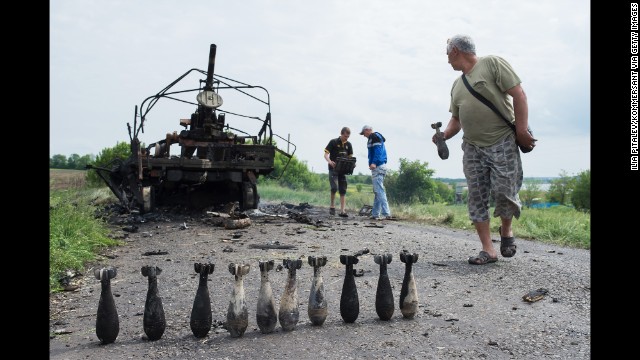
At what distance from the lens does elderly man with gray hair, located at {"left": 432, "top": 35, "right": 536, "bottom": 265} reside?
5098mm

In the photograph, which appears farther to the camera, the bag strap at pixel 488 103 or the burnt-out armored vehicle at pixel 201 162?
the burnt-out armored vehicle at pixel 201 162

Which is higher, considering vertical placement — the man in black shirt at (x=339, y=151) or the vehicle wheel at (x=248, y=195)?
the man in black shirt at (x=339, y=151)

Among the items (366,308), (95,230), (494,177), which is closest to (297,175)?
(95,230)

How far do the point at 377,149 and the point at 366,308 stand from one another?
730cm

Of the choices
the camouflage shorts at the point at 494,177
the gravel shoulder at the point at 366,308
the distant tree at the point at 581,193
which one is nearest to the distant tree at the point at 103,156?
the gravel shoulder at the point at 366,308

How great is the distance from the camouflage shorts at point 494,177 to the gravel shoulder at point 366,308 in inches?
24.0

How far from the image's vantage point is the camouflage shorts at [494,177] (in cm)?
520

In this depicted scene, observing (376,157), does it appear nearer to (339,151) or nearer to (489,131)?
(339,151)

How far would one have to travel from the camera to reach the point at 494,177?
5.29m

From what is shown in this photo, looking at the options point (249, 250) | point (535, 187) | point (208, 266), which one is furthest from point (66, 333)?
point (535, 187)

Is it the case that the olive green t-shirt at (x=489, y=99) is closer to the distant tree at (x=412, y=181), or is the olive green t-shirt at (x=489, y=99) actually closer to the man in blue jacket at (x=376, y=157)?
the man in blue jacket at (x=376, y=157)

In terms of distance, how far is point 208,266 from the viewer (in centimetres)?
334

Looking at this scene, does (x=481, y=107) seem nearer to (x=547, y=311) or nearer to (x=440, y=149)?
(x=440, y=149)

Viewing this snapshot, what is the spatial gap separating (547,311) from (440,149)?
7.39 feet
